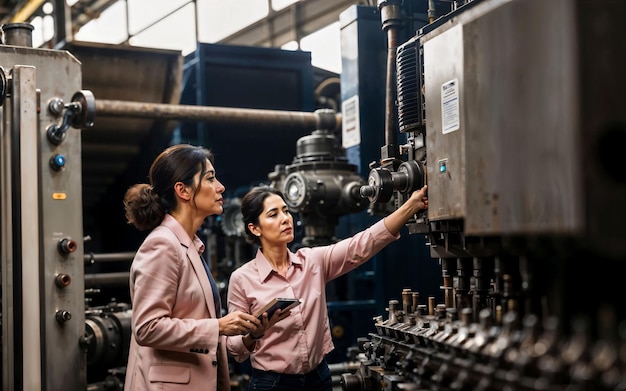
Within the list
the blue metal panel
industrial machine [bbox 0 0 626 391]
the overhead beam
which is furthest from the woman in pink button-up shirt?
the overhead beam

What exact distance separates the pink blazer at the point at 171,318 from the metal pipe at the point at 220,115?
194 centimetres

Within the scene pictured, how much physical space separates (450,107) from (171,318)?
1013 mm

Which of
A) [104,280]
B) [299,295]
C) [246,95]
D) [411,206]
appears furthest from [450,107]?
[246,95]

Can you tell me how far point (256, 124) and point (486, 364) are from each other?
10.5 feet

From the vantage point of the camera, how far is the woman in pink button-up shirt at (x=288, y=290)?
2.71m

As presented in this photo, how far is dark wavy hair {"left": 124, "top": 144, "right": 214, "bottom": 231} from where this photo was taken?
2.51 meters

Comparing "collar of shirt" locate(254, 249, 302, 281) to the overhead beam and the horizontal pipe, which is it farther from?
the overhead beam

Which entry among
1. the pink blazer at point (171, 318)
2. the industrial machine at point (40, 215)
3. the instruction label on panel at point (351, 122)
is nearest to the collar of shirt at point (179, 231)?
the pink blazer at point (171, 318)

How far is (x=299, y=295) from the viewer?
281 centimetres

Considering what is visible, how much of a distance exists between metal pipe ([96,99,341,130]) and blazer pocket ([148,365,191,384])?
2.19m

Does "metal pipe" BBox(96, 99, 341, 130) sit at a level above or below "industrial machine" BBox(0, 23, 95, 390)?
above

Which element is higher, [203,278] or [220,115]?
[220,115]

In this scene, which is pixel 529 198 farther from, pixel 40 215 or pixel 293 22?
pixel 293 22

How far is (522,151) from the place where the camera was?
1.50 metres
